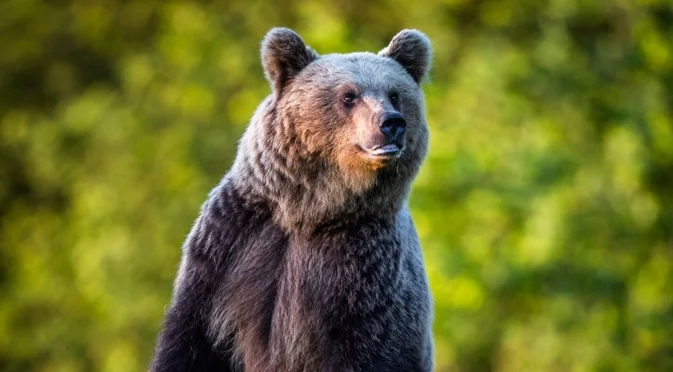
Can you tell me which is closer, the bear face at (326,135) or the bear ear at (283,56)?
the bear face at (326,135)

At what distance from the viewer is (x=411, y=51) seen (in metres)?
6.49

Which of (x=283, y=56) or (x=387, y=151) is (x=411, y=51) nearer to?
(x=283, y=56)

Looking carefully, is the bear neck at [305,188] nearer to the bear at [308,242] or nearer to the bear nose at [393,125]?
the bear at [308,242]

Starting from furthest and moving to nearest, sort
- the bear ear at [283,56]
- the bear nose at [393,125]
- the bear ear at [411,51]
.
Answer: the bear ear at [411,51] < the bear ear at [283,56] < the bear nose at [393,125]

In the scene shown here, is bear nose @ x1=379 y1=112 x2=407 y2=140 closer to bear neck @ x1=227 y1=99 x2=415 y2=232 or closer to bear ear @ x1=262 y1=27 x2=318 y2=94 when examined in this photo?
bear neck @ x1=227 y1=99 x2=415 y2=232

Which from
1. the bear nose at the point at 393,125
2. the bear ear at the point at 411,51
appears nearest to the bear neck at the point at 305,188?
the bear nose at the point at 393,125

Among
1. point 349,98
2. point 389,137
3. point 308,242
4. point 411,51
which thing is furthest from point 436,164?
point 389,137

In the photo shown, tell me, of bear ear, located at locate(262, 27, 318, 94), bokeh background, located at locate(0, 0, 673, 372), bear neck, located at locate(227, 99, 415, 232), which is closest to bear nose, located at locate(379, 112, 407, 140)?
bear neck, located at locate(227, 99, 415, 232)

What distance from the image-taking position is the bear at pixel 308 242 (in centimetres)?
614

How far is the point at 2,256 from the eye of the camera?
85.7 ft

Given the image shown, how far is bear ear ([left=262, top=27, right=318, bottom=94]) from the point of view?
6250 mm

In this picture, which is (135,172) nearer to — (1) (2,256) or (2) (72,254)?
(2) (72,254)

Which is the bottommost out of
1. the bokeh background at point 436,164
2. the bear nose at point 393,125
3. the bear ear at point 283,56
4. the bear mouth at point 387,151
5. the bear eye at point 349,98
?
the bokeh background at point 436,164

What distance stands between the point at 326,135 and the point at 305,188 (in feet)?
0.98
